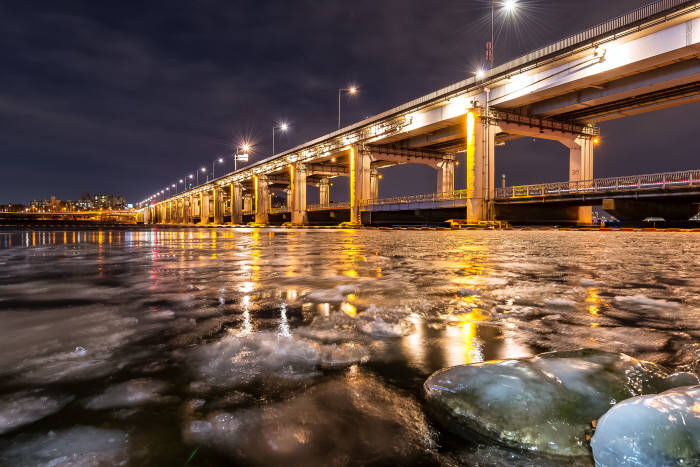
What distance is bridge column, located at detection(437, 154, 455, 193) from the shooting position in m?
39.9

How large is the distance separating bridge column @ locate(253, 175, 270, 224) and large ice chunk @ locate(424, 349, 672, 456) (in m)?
56.2

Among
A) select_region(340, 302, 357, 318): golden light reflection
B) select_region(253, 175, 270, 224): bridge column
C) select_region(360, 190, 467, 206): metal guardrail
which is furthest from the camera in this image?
select_region(253, 175, 270, 224): bridge column

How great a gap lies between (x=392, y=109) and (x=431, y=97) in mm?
4747

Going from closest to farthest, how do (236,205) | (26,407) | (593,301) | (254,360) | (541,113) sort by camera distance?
(26,407) → (254,360) → (593,301) → (541,113) → (236,205)

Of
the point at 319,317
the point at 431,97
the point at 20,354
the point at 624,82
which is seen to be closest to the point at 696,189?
the point at 624,82

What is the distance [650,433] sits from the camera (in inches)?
32.1

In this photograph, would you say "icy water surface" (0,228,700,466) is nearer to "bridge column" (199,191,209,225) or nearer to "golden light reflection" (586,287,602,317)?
"golden light reflection" (586,287,602,317)

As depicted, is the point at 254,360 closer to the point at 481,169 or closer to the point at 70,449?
the point at 70,449

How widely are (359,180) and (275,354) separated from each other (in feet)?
119

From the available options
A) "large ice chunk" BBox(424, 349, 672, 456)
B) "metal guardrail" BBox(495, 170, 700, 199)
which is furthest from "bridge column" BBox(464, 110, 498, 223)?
"large ice chunk" BBox(424, 349, 672, 456)

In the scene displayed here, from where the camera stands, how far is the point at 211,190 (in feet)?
253

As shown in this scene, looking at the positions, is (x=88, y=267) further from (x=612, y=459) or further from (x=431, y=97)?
(x=431, y=97)

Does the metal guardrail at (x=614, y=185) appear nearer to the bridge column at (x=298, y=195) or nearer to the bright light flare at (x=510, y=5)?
A: the bright light flare at (x=510, y=5)

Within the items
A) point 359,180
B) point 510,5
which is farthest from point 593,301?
point 359,180
